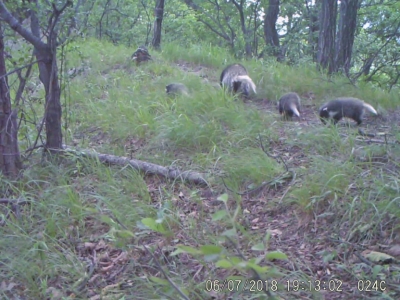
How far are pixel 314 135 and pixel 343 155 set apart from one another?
51 centimetres

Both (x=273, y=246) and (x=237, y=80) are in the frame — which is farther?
(x=237, y=80)

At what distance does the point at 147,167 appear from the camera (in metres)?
4.54

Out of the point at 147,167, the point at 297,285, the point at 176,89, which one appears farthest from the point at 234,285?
the point at 176,89

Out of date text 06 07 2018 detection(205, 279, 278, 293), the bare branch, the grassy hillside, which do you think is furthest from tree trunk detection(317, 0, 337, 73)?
date text 06 07 2018 detection(205, 279, 278, 293)

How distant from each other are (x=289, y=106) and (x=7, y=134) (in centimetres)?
300

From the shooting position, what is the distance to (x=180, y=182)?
4336mm

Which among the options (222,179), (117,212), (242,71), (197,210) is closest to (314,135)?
(222,179)

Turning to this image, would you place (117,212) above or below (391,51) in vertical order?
below

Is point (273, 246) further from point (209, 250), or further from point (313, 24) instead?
point (313, 24)

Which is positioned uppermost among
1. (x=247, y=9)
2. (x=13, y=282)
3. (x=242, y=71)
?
(x=247, y=9)

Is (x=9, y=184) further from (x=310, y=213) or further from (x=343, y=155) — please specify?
(x=343, y=155)

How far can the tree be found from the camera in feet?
14.7

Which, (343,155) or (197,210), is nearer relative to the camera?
(197,210)

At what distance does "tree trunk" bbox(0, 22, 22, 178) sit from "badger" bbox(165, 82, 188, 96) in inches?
89.3
